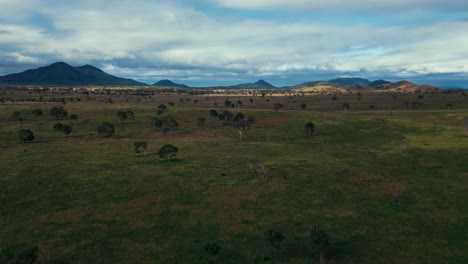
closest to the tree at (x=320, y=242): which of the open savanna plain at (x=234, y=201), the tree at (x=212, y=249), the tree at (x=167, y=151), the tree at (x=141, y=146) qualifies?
the open savanna plain at (x=234, y=201)

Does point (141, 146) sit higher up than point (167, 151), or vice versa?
point (167, 151)

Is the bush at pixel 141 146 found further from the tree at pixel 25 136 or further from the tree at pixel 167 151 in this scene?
the tree at pixel 25 136

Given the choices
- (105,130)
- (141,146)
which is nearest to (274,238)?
(141,146)

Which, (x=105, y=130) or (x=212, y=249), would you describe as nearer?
(x=212, y=249)

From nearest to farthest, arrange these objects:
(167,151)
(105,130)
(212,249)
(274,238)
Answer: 1. (212,249)
2. (274,238)
3. (167,151)
4. (105,130)

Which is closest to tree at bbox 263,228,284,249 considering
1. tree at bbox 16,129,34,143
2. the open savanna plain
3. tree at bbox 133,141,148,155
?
the open savanna plain

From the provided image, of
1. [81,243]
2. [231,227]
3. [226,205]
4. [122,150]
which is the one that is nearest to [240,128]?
[122,150]

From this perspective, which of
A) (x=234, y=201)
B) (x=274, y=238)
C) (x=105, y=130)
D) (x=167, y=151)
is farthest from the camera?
(x=105, y=130)

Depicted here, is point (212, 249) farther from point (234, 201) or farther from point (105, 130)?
point (105, 130)

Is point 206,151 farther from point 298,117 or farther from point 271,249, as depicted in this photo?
point 298,117
